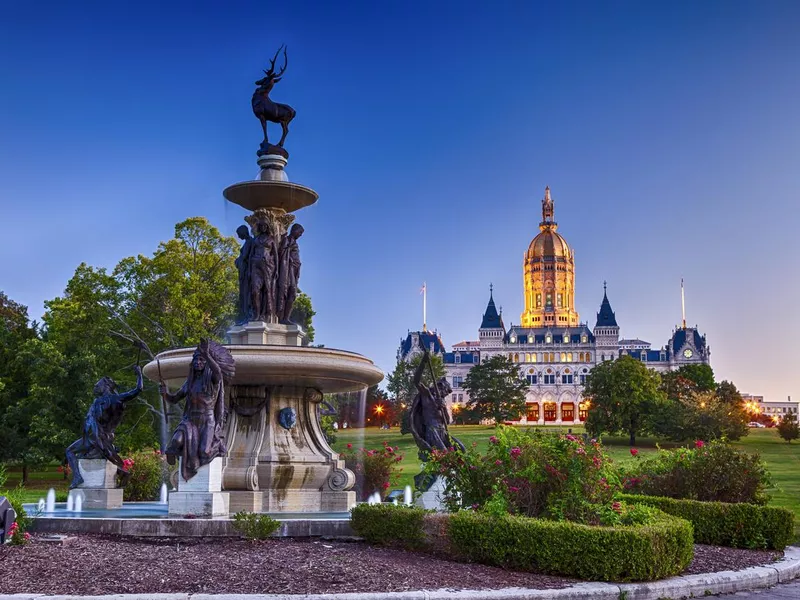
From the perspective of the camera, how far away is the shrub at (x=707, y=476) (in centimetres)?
1274

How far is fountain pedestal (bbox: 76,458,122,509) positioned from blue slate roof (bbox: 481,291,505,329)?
15967 cm

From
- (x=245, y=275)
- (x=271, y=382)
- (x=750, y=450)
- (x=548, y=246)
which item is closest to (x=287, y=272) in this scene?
(x=245, y=275)

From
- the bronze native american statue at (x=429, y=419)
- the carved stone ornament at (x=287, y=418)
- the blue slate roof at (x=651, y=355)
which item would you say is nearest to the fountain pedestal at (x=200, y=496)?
the carved stone ornament at (x=287, y=418)

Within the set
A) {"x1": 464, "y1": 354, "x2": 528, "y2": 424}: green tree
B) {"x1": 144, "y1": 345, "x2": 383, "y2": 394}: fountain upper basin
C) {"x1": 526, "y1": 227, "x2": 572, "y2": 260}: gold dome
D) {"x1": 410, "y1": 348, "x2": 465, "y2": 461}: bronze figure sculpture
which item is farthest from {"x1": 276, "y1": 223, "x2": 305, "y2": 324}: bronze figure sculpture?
{"x1": 526, "y1": 227, "x2": 572, "y2": 260}: gold dome

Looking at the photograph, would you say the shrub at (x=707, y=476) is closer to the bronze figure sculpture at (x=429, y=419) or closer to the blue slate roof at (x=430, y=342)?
the bronze figure sculpture at (x=429, y=419)

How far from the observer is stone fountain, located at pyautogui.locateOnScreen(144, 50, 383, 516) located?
12.7 meters

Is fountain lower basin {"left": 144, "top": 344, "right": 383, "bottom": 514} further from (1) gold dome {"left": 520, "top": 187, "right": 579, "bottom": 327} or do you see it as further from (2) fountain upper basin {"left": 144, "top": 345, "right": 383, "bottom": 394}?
(1) gold dome {"left": 520, "top": 187, "right": 579, "bottom": 327}

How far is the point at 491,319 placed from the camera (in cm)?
17362

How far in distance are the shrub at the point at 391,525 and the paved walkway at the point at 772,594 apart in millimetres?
3067

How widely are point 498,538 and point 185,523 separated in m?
3.81

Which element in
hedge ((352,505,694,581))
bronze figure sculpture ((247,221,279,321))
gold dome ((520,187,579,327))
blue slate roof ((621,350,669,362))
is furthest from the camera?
gold dome ((520,187,579,327))

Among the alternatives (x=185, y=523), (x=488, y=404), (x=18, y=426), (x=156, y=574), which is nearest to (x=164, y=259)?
(x=18, y=426)

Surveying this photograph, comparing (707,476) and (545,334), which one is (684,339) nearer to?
(545,334)

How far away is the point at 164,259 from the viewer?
34156mm
